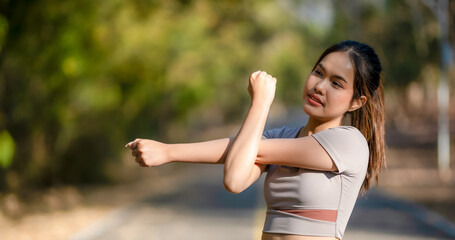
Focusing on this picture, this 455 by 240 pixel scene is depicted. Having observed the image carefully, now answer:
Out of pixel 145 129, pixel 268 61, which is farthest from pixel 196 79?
pixel 268 61

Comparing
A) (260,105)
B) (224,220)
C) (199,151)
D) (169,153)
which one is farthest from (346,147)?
(224,220)

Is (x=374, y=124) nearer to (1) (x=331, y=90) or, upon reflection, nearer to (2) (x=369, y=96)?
(2) (x=369, y=96)

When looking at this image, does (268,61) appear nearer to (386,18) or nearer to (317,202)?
(386,18)

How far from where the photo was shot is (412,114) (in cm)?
5216

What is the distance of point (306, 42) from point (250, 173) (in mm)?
42014

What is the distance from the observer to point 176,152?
8.68 ft

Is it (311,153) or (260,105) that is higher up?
(260,105)

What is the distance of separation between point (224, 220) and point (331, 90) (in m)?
11.6

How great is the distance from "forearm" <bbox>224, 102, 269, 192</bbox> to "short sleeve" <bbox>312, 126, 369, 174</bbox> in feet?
0.82

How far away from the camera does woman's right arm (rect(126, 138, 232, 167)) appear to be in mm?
2596

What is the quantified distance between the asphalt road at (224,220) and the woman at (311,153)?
29.4 ft

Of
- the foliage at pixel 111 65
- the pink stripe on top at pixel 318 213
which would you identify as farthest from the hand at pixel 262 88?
Answer: the foliage at pixel 111 65

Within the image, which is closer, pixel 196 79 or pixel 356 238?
pixel 356 238

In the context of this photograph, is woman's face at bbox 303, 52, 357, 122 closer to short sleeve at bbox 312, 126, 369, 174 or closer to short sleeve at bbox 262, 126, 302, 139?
short sleeve at bbox 312, 126, 369, 174
